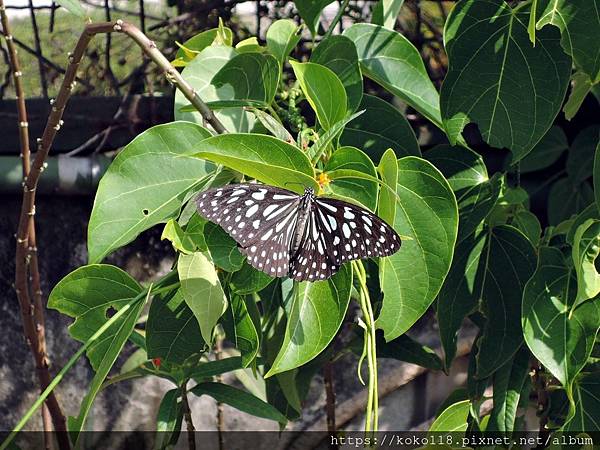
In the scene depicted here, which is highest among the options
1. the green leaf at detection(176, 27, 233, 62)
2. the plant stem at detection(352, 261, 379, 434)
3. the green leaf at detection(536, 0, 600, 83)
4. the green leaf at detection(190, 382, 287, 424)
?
the green leaf at detection(536, 0, 600, 83)

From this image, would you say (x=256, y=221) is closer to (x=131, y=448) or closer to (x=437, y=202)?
(x=437, y=202)

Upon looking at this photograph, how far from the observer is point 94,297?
0.96 meters

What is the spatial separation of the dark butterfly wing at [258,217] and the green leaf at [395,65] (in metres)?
0.26

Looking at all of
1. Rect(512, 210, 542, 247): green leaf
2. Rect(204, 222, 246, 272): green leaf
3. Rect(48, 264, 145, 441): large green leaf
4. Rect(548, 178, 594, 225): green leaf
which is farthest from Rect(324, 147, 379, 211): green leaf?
Rect(548, 178, 594, 225): green leaf

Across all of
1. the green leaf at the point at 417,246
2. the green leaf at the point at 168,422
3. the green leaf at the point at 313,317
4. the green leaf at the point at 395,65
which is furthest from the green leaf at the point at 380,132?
the green leaf at the point at 168,422

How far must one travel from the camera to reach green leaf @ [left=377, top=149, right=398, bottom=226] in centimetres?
77

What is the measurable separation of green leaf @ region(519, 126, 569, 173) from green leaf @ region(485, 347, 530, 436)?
524 mm

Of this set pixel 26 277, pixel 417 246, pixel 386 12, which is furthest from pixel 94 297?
pixel 386 12

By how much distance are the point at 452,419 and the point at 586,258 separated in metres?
0.25

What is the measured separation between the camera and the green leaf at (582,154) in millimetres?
1479

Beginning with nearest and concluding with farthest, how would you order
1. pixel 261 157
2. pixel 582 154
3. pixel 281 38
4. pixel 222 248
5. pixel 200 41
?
pixel 261 157
pixel 222 248
pixel 281 38
pixel 200 41
pixel 582 154

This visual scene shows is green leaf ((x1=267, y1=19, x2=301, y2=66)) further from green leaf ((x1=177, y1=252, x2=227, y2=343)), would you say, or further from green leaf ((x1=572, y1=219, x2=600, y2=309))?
green leaf ((x1=572, y1=219, x2=600, y2=309))

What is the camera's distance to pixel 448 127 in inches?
36.8

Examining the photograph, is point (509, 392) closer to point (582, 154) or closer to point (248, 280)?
point (248, 280)
